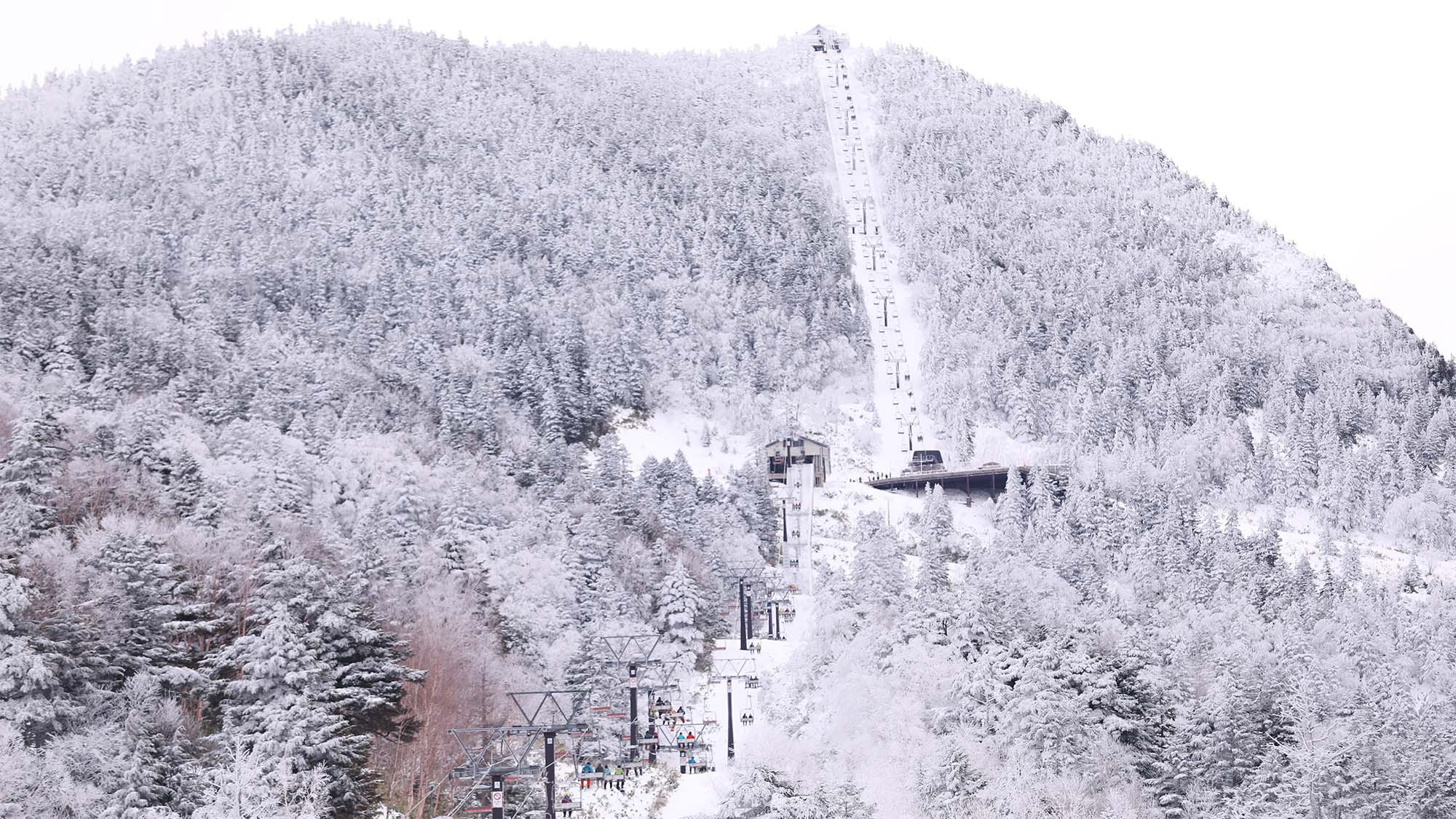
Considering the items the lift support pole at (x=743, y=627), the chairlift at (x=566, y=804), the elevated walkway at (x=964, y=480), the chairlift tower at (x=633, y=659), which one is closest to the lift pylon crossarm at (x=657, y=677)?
the chairlift tower at (x=633, y=659)

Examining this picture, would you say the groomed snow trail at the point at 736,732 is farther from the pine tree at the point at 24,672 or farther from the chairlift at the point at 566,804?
the pine tree at the point at 24,672

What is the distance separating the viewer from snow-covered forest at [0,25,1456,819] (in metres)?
41.2

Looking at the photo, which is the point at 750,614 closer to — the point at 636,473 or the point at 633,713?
the point at 633,713

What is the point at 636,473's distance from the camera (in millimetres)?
109562

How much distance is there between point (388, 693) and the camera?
41438 mm

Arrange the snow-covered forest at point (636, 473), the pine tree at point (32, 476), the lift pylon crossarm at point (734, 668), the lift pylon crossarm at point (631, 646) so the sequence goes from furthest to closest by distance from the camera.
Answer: the lift pylon crossarm at point (734, 668) → the lift pylon crossarm at point (631, 646) → the pine tree at point (32, 476) → the snow-covered forest at point (636, 473)

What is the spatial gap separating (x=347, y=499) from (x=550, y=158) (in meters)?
118

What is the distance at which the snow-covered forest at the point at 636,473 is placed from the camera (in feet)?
135

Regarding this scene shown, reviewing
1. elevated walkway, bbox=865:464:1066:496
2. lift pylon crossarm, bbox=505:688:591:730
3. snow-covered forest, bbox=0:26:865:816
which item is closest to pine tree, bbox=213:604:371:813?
snow-covered forest, bbox=0:26:865:816

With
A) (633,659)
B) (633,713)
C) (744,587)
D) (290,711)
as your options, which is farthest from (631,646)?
(290,711)

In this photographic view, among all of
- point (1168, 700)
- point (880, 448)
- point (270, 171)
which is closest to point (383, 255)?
point (270, 171)

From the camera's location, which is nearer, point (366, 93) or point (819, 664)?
point (819, 664)

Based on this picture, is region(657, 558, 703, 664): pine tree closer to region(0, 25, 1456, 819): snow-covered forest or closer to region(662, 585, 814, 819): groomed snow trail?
region(0, 25, 1456, 819): snow-covered forest

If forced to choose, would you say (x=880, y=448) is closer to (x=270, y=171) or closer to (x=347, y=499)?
(x=347, y=499)
